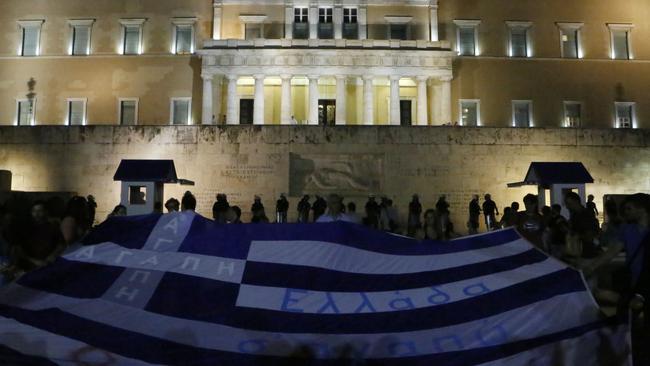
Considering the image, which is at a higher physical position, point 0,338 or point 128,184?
point 128,184

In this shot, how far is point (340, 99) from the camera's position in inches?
1217

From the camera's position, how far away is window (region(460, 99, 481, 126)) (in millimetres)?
33188

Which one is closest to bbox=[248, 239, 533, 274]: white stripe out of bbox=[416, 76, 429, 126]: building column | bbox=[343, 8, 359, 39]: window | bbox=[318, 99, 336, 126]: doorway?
bbox=[416, 76, 429, 126]: building column

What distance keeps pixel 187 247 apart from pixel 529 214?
4.82m

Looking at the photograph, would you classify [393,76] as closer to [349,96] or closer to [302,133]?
[349,96]

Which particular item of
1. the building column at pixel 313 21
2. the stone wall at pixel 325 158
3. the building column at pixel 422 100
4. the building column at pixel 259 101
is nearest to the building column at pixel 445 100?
the building column at pixel 422 100

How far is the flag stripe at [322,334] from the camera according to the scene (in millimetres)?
3684

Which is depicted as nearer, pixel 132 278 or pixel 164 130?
pixel 132 278

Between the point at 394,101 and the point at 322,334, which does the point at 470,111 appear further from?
the point at 322,334

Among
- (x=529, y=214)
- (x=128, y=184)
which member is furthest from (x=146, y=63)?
(x=529, y=214)

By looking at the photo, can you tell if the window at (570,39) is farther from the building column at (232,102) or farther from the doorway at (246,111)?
the building column at (232,102)

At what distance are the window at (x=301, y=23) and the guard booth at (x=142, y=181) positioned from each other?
18.3 meters

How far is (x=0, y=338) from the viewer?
3.59 metres

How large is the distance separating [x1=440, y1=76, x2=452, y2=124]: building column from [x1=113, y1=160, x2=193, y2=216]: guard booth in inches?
753
